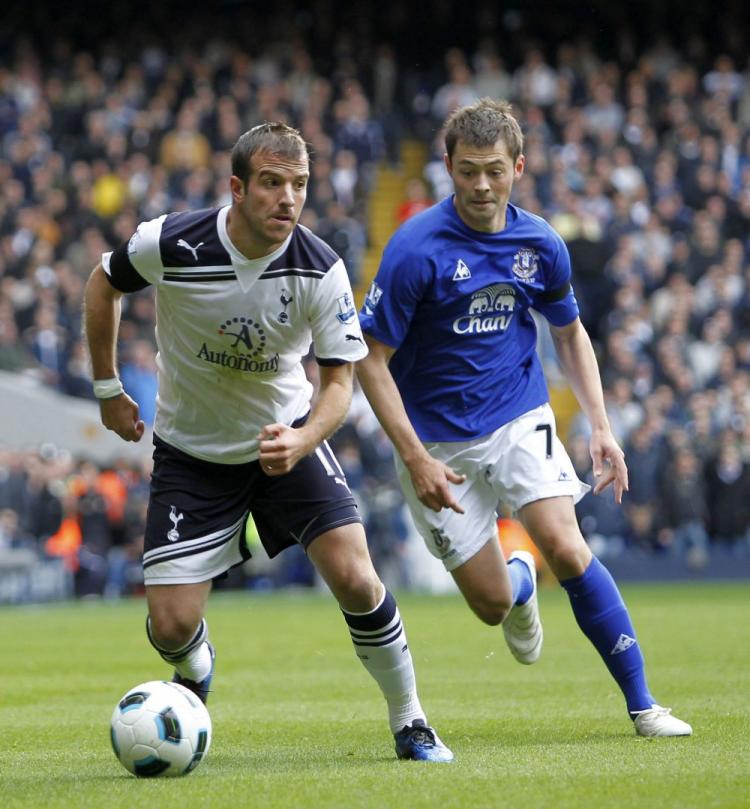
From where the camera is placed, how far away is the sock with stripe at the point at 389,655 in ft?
20.9

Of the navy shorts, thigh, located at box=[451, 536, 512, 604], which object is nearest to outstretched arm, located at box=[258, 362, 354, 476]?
the navy shorts

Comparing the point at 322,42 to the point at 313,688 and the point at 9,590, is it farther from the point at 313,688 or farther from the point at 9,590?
the point at 313,688

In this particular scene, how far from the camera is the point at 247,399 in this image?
257 inches

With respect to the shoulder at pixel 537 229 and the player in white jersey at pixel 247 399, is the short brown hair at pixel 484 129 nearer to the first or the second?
the shoulder at pixel 537 229

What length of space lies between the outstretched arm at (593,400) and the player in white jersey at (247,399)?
1.24 metres

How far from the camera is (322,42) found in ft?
92.2

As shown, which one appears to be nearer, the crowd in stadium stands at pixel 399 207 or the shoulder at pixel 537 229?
the shoulder at pixel 537 229

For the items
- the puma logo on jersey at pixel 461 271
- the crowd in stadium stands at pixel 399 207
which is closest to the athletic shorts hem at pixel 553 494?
the puma logo on jersey at pixel 461 271

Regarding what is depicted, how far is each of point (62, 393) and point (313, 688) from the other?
1127cm

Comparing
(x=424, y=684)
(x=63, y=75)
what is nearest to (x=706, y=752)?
(x=424, y=684)

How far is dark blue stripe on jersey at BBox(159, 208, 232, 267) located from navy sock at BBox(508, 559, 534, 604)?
2387mm

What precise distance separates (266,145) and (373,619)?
1888mm

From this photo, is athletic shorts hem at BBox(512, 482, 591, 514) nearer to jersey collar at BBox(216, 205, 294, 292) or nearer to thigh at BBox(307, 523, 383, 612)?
thigh at BBox(307, 523, 383, 612)

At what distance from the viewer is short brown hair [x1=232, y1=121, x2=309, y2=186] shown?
20.0ft
